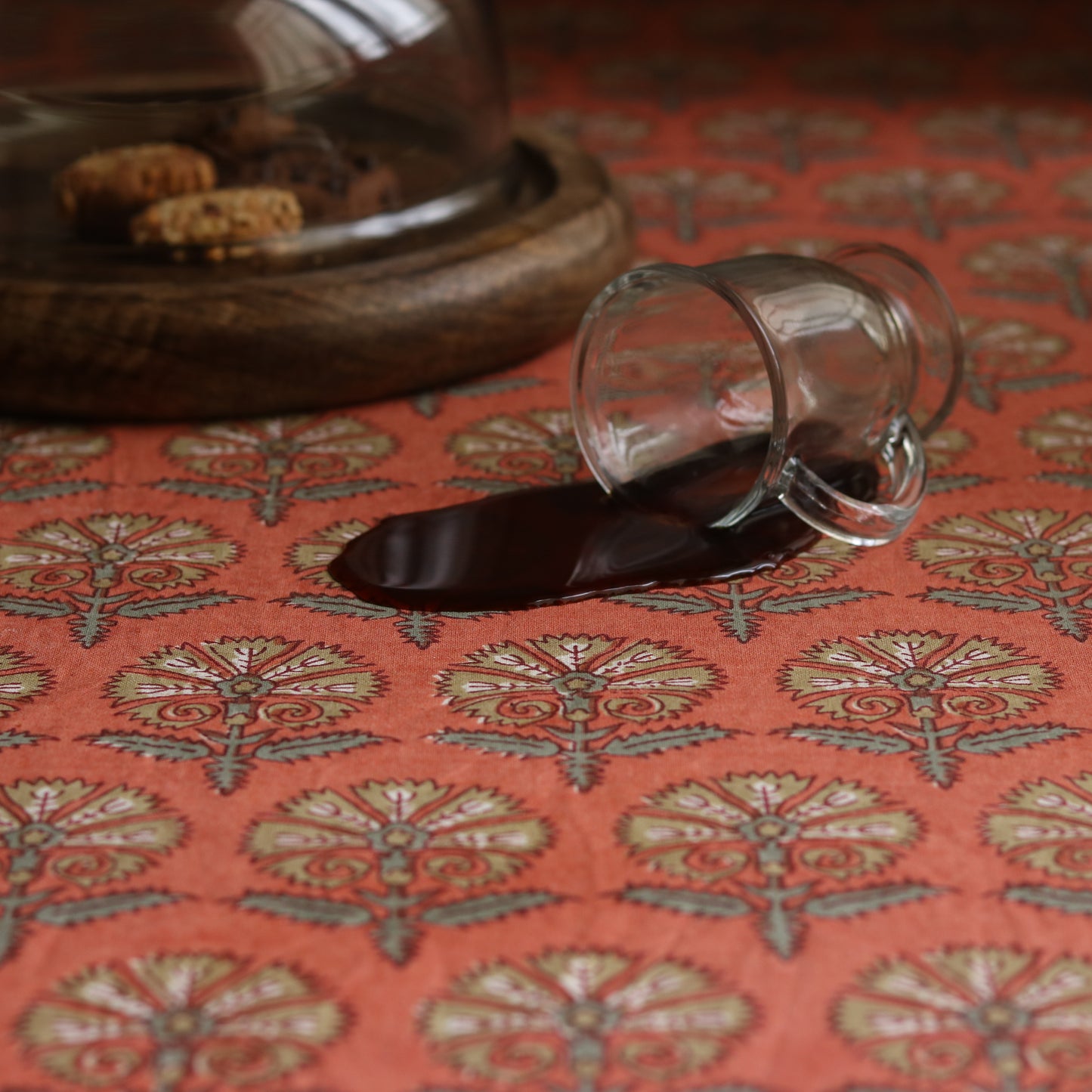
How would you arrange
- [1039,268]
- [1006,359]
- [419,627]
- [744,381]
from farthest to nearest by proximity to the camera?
[1039,268], [1006,359], [744,381], [419,627]

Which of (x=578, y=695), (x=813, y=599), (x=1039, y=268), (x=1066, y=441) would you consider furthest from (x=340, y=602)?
(x=1039, y=268)

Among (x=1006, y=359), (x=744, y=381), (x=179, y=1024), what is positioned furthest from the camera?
(x=1006, y=359)

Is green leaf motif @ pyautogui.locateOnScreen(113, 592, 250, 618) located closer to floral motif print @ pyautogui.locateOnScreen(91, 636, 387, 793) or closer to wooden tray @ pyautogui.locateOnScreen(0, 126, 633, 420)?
floral motif print @ pyautogui.locateOnScreen(91, 636, 387, 793)

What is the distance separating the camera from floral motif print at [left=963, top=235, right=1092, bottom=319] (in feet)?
4.19

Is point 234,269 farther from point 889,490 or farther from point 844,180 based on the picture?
point 844,180

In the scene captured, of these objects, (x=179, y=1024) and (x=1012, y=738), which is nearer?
(x=179, y=1024)

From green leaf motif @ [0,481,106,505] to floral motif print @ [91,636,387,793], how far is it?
223mm

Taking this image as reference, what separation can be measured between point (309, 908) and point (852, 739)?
272mm

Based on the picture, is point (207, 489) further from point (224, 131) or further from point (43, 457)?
point (224, 131)

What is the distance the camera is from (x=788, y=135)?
172cm

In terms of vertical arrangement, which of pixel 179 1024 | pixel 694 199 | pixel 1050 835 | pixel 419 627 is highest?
pixel 694 199

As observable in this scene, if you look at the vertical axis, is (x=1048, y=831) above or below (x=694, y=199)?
below

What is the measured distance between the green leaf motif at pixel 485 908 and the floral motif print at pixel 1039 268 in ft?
2.75

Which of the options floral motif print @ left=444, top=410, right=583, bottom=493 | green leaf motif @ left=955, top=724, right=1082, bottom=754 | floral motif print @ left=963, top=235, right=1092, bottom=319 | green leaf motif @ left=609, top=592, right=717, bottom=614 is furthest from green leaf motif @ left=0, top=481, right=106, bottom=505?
floral motif print @ left=963, top=235, right=1092, bottom=319
